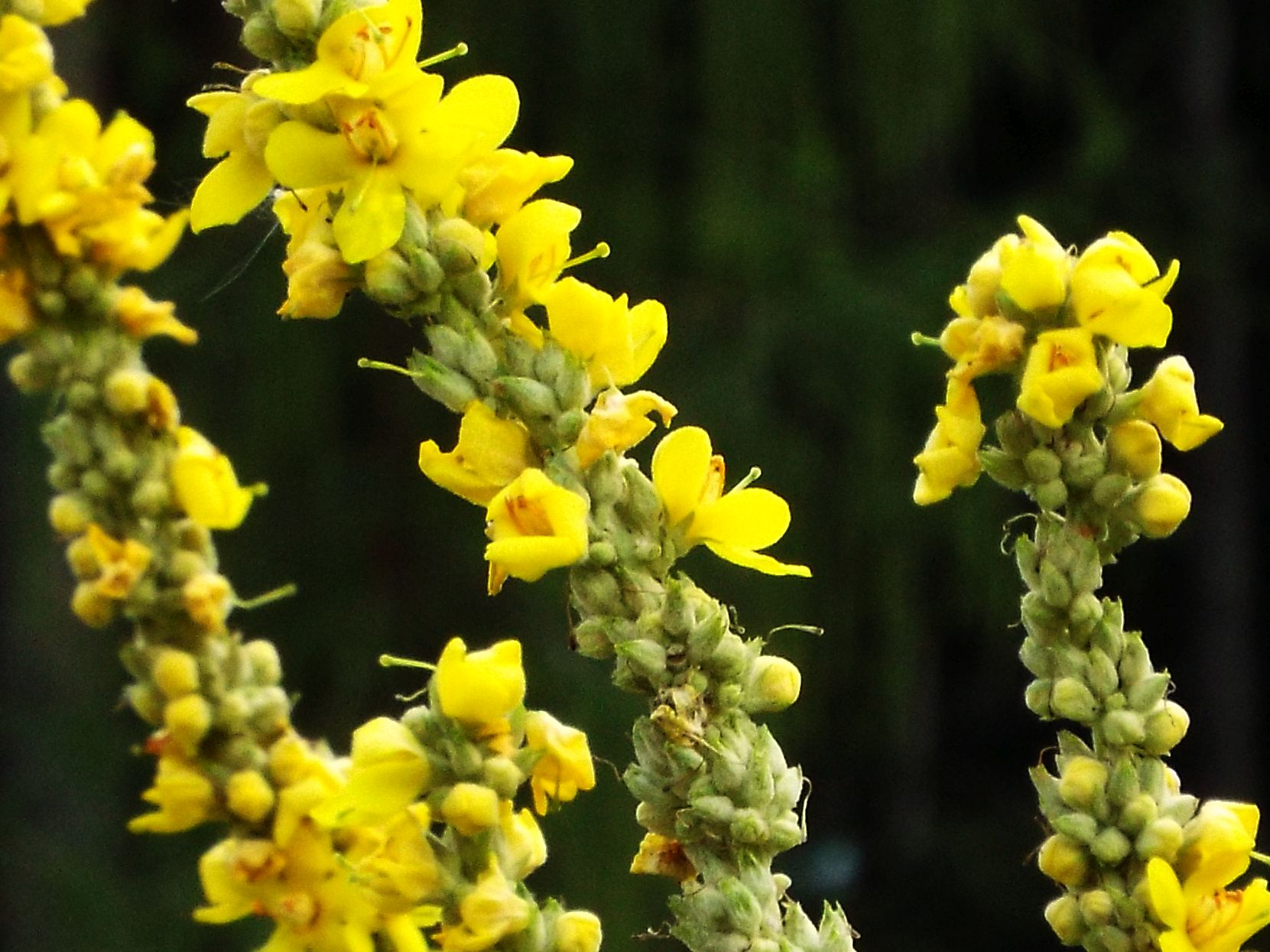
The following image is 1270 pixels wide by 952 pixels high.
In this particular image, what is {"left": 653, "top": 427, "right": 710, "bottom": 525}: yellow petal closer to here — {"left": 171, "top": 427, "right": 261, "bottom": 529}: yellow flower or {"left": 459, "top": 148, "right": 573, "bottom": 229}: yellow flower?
{"left": 459, "top": 148, "right": 573, "bottom": 229}: yellow flower

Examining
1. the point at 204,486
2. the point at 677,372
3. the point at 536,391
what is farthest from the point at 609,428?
the point at 677,372

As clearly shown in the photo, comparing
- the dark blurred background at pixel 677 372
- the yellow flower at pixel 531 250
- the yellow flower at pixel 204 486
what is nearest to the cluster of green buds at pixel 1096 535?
the yellow flower at pixel 531 250

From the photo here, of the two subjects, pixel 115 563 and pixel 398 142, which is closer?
pixel 398 142

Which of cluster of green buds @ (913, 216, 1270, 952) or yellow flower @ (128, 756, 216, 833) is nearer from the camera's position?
cluster of green buds @ (913, 216, 1270, 952)

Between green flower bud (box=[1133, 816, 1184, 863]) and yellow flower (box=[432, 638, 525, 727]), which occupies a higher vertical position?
green flower bud (box=[1133, 816, 1184, 863])

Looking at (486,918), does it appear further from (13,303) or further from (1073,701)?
(13,303)

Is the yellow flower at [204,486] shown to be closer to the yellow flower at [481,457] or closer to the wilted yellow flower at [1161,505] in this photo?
the yellow flower at [481,457]

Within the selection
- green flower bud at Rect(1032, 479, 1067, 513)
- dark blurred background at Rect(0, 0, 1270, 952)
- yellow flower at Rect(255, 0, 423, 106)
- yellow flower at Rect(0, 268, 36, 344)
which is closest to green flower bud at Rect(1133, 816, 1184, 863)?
green flower bud at Rect(1032, 479, 1067, 513)

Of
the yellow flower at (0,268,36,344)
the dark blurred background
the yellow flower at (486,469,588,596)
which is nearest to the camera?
the yellow flower at (486,469,588,596)
